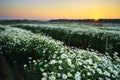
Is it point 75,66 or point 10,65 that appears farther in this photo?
point 10,65

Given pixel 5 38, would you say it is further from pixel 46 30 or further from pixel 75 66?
pixel 46 30

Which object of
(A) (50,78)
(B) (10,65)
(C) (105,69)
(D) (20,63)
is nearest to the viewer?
(A) (50,78)

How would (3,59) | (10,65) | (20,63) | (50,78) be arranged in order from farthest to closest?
(3,59) → (10,65) → (20,63) → (50,78)

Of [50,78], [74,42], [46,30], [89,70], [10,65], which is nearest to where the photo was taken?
[50,78]

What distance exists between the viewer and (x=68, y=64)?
4629mm

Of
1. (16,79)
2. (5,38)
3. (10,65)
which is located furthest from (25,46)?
(5,38)

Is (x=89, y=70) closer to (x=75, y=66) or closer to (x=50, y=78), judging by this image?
(x=75, y=66)

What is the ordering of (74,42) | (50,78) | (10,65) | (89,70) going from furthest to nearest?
(74,42) < (10,65) < (89,70) < (50,78)

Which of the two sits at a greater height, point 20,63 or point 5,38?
point 5,38

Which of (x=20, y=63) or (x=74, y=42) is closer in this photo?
(x=20, y=63)

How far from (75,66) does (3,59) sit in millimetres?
6987

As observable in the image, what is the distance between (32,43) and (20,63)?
3.08ft

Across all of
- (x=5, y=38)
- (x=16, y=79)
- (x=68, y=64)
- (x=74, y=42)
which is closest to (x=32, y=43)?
(x=16, y=79)

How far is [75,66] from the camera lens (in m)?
4.63
